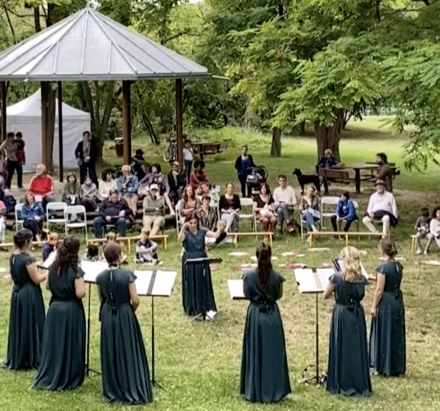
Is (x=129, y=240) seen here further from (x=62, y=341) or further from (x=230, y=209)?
(x=62, y=341)

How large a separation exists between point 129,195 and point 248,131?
101 ft

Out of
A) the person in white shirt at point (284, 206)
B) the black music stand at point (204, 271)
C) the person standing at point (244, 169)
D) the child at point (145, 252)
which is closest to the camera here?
the black music stand at point (204, 271)

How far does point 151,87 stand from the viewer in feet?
130

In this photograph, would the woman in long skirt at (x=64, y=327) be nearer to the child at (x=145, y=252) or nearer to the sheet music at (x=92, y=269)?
the sheet music at (x=92, y=269)

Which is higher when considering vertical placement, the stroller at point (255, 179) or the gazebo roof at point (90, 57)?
the gazebo roof at point (90, 57)

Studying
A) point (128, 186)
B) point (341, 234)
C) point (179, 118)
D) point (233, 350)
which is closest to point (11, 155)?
point (179, 118)

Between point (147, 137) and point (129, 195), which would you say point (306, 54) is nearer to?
point (129, 195)

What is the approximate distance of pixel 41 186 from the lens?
18250 mm

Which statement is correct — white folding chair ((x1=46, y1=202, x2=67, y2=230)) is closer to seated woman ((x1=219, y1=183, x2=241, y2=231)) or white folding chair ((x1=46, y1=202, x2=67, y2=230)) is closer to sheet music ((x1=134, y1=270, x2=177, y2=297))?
seated woman ((x1=219, y1=183, x2=241, y2=231))

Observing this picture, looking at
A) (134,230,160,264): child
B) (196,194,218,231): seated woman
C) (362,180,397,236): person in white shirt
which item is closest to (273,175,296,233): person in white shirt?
(196,194,218,231): seated woman

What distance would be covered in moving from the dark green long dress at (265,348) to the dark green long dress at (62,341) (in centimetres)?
168

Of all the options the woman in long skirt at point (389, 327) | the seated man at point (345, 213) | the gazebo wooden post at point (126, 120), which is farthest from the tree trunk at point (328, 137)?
the woman in long skirt at point (389, 327)

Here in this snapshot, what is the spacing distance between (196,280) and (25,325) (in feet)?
9.88

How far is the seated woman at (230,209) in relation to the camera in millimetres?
17219
